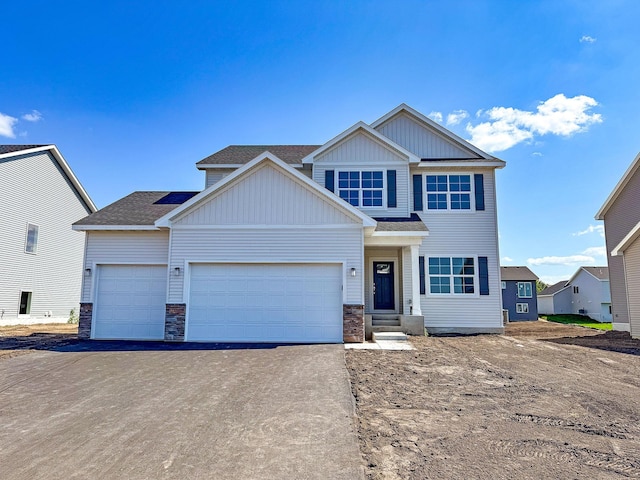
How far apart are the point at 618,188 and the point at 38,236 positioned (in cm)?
2774

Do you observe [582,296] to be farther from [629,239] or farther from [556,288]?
[629,239]

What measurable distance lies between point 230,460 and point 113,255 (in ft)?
35.4

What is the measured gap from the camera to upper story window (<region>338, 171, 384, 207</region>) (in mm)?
14984

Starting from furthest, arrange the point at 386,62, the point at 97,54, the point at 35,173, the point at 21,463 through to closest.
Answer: the point at 35,173 → the point at 97,54 → the point at 386,62 → the point at 21,463

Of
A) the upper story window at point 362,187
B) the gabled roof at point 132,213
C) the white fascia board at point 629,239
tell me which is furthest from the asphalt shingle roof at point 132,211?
the white fascia board at point 629,239

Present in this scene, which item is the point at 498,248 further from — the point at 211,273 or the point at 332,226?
the point at 211,273

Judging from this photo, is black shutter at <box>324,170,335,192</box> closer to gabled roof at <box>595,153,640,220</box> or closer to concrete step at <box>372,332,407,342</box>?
concrete step at <box>372,332,407,342</box>

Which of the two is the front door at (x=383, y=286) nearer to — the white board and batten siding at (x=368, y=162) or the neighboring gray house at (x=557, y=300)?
the white board and batten siding at (x=368, y=162)

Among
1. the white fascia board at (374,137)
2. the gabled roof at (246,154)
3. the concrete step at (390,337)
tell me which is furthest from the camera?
the gabled roof at (246,154)

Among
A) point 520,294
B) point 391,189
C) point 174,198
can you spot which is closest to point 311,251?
point 391,189

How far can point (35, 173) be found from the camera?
787 inches

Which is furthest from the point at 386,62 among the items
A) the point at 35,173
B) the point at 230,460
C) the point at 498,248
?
the point at 35,173

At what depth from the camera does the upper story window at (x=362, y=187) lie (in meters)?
15.0

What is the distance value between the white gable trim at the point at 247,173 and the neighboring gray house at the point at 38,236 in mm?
11164
